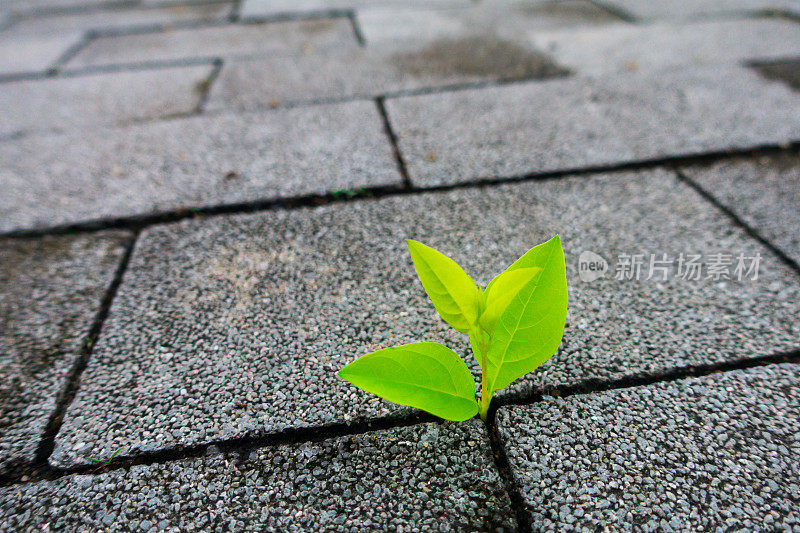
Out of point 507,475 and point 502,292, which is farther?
point 507,475

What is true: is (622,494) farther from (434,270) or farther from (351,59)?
(351,59)

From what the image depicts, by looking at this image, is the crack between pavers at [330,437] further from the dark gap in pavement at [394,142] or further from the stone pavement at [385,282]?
the dark gap in pavement at [394,142]

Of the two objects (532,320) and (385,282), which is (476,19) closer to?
(385,282)

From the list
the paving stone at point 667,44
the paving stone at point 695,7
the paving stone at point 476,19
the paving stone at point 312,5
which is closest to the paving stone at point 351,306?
the paving stone at point 667,44

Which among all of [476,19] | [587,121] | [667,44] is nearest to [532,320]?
[587,121]

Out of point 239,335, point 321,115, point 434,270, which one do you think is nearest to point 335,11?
point 321,115

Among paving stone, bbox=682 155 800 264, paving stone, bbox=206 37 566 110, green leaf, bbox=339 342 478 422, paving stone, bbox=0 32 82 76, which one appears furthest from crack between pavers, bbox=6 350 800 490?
paving stone, bbox=0 32 82 76

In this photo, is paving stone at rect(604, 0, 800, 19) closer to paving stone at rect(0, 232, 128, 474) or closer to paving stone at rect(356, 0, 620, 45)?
paving stone at rect(356, 0, 620, 45)
